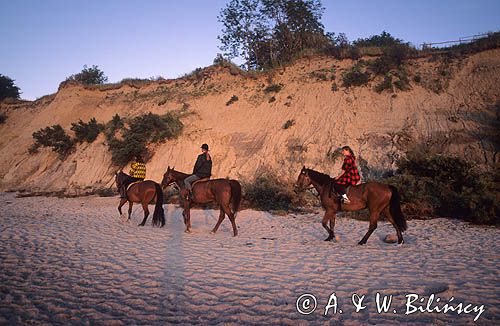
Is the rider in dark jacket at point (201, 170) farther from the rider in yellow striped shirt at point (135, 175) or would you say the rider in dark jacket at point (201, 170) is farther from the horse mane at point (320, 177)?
the horse mane at point (320, 177)

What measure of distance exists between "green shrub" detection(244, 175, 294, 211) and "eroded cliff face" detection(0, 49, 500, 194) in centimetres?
307

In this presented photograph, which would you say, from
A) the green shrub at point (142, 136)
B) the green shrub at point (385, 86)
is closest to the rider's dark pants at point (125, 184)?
the green shrub at point (142, 136)

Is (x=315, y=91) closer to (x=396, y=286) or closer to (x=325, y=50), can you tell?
(x=325, y=50)

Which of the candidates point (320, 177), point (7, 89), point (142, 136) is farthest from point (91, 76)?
point (320, 177)

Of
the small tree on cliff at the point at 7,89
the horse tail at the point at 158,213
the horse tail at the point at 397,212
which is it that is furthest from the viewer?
the small tree on cliff at the point at 7,89

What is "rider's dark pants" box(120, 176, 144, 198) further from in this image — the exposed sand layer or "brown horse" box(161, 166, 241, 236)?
"brown horse" box(161, 166, 241, 236)

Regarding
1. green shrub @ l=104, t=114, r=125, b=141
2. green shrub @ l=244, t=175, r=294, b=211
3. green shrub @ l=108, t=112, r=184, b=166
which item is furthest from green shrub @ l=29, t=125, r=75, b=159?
green shrub @ l=244, t=175, r=294, b=211

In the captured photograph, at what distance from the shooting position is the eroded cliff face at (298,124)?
16.5 metres

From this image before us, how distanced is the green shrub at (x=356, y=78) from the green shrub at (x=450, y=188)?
9.82 m

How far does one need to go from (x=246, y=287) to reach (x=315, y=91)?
1900 cm

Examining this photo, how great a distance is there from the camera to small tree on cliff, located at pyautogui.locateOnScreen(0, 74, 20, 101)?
1524 inches

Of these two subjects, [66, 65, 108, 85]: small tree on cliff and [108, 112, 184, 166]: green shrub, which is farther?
[66, 65, 108, 85]: small tree on cliff

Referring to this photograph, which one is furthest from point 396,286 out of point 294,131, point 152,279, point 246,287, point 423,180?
point 294,131

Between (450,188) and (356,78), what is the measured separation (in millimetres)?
11836
